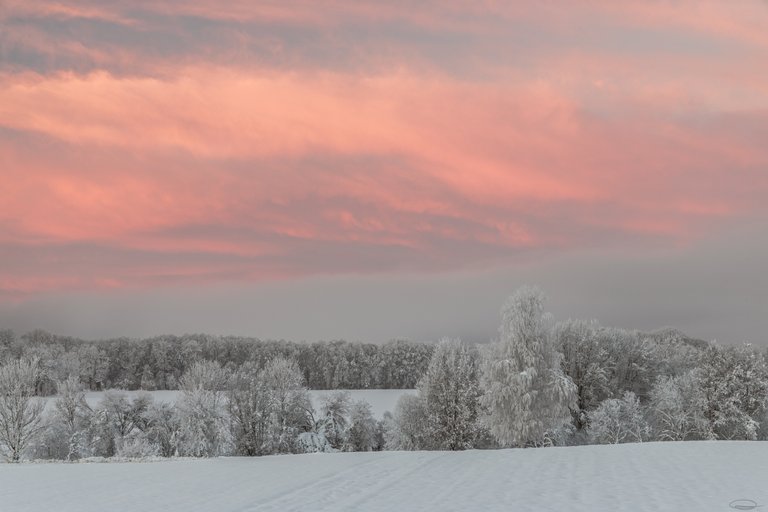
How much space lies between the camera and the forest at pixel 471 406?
4809 centimetres

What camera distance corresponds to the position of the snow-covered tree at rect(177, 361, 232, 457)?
58781mm

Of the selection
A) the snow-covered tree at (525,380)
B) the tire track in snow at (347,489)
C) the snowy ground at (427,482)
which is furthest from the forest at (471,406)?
the tire track in snow at (347,489)

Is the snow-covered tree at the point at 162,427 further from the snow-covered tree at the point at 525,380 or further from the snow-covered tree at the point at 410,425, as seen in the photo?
the snow-covered tree at the point at 525,380

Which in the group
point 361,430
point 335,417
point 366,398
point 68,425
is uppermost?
point 335,417

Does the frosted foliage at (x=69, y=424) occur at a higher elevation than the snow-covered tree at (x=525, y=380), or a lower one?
lower

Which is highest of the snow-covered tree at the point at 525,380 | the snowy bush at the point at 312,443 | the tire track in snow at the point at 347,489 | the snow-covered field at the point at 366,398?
the snow-covered tree at the point at 525,380

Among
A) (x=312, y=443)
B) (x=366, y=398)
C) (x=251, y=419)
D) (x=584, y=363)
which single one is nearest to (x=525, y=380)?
(x=584, y=363)

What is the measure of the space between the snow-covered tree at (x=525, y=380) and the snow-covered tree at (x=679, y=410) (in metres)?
12.4

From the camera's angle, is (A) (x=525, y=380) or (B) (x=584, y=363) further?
(B) (x=584, y=363)

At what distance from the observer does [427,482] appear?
2495 centimetres

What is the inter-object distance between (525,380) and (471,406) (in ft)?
33.1

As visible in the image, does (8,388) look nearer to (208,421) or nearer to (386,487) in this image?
(208,421)

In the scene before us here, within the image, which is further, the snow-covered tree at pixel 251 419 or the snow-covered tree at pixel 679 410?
the snow-covered tree at pixel 679 410

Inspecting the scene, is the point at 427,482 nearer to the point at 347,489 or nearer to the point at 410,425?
the point at 347,489
